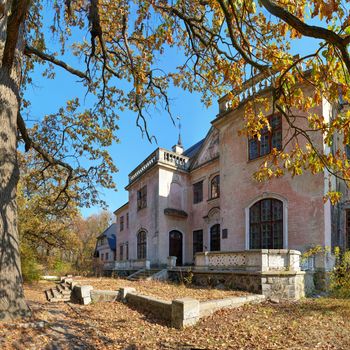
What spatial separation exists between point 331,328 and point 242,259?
557cm

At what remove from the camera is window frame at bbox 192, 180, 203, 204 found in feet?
74.8

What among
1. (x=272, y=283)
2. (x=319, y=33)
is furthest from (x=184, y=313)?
(x=319, y=33)

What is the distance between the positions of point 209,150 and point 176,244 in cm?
678

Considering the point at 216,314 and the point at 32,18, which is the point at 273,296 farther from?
the point at 32,18

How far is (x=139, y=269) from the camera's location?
2156cm

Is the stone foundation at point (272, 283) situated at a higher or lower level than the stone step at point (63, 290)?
higher

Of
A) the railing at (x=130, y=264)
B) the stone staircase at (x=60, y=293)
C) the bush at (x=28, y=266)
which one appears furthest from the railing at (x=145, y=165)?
the stone staircase at (x=60, y=293)

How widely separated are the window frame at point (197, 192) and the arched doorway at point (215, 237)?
2452mm

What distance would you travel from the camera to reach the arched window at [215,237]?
2050 cm

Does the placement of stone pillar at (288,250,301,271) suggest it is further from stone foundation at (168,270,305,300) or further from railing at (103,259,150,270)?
railing at (103,259,150,270)

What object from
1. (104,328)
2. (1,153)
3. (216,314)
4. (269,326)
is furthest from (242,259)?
(1,153)

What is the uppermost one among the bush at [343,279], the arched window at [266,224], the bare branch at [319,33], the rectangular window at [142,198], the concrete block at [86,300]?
the bare branch at [319,33]

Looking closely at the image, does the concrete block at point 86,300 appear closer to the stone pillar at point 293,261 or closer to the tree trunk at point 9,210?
the tree trunk at point 9,210

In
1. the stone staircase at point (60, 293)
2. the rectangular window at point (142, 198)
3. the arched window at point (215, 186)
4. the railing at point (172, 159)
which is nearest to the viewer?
the stone staircase at point (60, 293)
